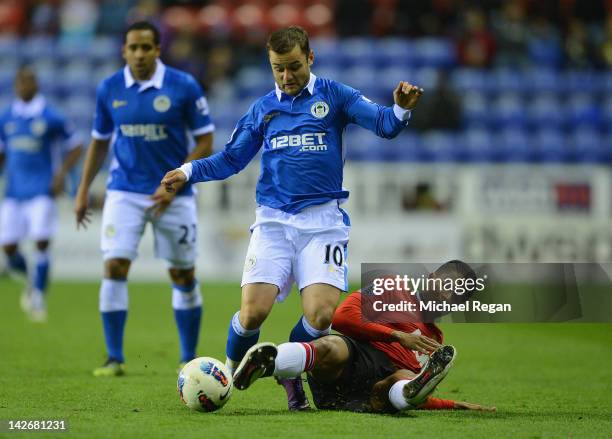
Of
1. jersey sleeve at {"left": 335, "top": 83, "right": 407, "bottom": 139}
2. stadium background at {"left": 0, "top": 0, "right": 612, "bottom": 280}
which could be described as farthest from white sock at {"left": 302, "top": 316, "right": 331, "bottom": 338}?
stadium background at {"left": 0, "top": 0, "right": 612, "bottom": 280}

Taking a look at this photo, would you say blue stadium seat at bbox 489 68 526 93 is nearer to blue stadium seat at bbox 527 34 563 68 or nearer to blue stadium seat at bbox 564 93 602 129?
blue stadium seat at bbox 527 34 563 68

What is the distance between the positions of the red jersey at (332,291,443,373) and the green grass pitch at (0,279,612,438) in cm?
37

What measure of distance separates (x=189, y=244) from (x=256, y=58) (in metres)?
13.4

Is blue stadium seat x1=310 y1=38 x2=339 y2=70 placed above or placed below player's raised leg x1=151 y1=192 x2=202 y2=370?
above

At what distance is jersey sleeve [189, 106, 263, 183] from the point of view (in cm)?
648

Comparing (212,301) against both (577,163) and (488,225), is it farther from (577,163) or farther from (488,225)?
(577,163)

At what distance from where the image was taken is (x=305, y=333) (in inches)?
247

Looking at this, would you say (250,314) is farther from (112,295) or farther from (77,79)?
(77,79)

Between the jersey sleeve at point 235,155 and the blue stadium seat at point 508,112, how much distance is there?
1472cm

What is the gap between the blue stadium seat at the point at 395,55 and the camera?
21.5m

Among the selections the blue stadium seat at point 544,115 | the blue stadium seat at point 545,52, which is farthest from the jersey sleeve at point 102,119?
the blue stadium seat at point 545,52

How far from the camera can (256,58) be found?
21.4 metres

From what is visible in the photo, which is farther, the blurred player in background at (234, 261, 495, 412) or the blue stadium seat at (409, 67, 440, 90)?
the blue stadium seat at (409, 67, 440, 90)

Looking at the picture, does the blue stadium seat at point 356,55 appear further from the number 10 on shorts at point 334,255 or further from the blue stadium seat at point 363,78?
the number 10 on shorts at point 334,255
